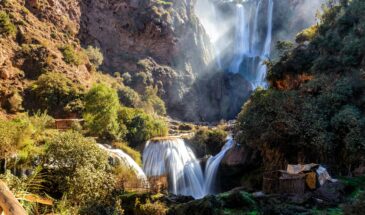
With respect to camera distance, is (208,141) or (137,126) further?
(208,141)

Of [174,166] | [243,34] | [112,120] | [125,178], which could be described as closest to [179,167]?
[174,166]

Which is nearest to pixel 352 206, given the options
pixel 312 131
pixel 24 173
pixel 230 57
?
pixel 312 131

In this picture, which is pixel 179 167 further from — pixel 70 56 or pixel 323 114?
pixel 70 56

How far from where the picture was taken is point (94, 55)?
33750 mm

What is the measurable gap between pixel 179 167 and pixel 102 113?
646cm

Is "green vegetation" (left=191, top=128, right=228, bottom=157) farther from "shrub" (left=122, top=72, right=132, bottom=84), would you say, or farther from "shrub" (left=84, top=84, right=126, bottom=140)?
"shrub" (left=122, top=72, right=132, bottom=84)

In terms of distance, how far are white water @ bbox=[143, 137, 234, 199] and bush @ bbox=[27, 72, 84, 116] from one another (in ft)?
21.7

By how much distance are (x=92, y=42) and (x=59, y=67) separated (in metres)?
9.66

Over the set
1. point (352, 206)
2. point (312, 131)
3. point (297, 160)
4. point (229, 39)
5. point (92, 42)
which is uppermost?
point (229, 39)

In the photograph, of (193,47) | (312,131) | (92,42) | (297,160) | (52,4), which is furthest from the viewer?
(193,47)

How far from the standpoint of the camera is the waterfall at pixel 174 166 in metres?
21.0

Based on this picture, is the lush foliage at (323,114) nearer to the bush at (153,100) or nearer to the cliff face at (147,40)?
the bush at (153,100)

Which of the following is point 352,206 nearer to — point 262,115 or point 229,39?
point 262,115

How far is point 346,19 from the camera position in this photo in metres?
19.7
